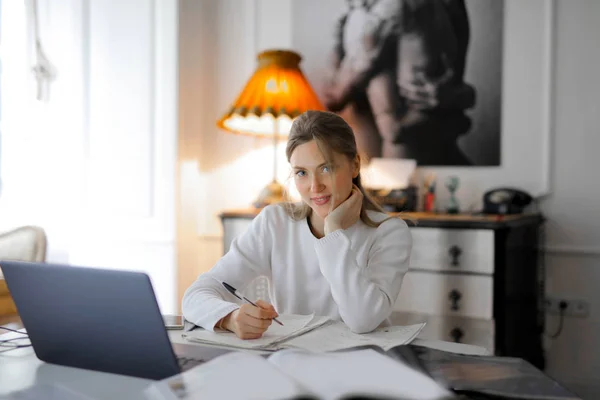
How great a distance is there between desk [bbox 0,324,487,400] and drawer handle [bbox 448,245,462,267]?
1251mm

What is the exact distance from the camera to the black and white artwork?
9.15 ft

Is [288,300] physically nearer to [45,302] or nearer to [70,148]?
[45,302]

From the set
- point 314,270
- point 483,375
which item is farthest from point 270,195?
point 483,375

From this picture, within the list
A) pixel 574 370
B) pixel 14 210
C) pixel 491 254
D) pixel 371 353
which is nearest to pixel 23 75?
pixel 14 210

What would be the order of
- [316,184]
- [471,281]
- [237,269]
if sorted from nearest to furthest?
[316,184] → [237,269] → [471,281]

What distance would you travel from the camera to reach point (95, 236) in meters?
3.14

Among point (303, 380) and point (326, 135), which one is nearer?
point (303, 380)

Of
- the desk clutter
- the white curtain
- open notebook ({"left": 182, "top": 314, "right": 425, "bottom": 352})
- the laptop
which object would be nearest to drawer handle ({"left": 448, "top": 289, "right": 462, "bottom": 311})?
open notebook ({"left": 182, "top": 314, "right": 425, "bottom": 352})

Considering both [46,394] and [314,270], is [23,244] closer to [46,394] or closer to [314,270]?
[314,270]

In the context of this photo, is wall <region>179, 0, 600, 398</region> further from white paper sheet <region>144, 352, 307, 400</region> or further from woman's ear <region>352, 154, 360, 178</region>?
white paper sheet <region>144, 352, 307, 400</region>

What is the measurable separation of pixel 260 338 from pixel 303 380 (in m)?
0.40

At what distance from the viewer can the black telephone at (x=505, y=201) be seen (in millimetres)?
2475

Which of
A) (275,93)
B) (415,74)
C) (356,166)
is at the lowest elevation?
(356,166)

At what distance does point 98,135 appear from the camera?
10.2ft
